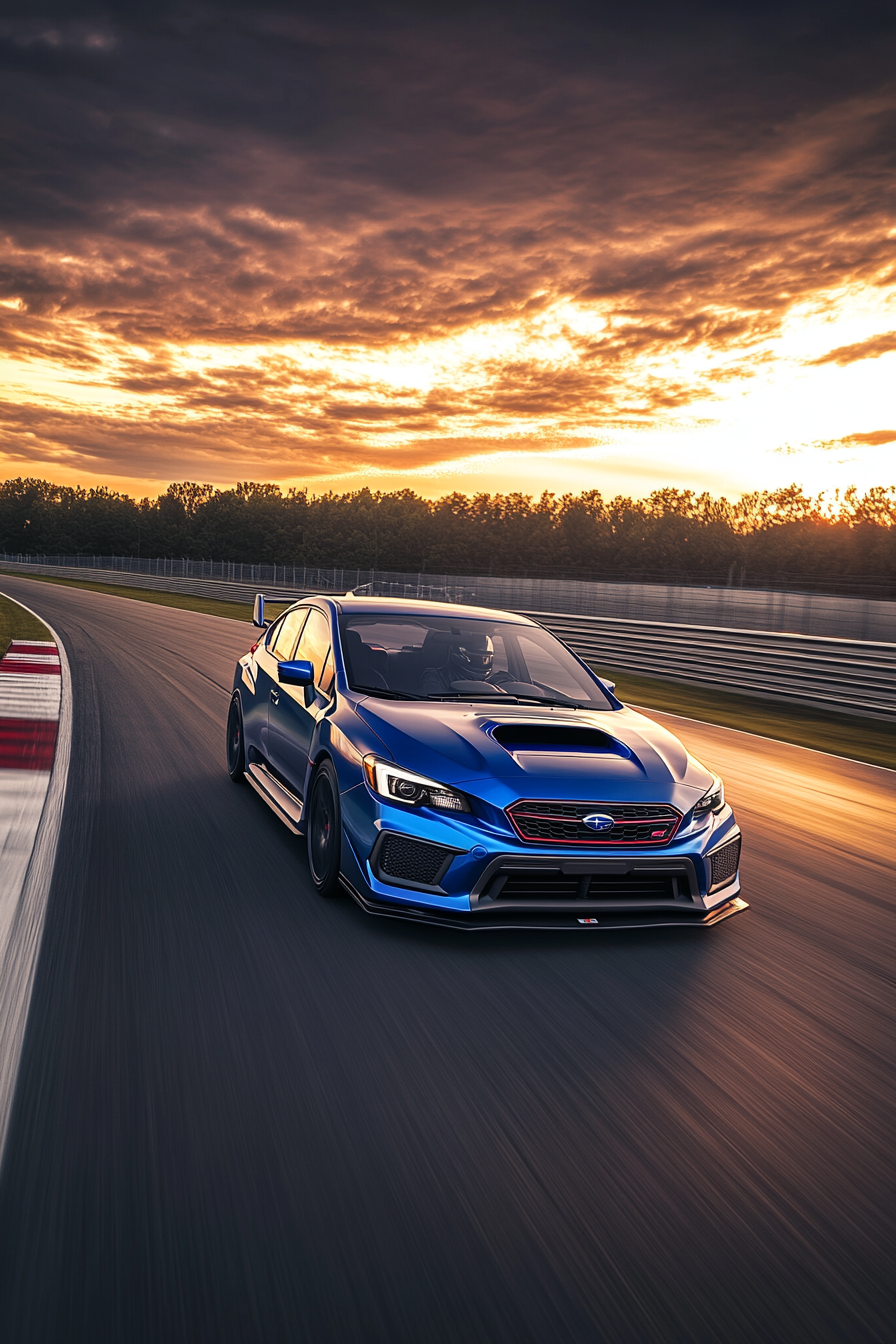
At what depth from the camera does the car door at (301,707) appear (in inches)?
235

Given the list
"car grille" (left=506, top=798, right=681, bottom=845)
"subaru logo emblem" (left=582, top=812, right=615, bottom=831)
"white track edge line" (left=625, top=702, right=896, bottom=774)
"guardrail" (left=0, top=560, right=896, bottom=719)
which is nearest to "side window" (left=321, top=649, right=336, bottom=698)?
"car grille" (left=506, top=798, right=681, bottom=845)

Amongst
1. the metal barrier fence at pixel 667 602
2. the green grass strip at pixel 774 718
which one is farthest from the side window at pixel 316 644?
the metal barrier fence at pixel 667 602

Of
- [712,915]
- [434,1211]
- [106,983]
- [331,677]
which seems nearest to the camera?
[434,1211]

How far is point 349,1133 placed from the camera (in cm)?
298

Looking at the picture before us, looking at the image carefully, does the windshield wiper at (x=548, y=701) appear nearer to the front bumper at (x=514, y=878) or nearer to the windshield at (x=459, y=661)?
the windshield at (x=459, y=661)

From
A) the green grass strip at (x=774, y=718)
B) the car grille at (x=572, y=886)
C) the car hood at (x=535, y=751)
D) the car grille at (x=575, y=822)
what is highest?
the car hood at (x=535, y=751)

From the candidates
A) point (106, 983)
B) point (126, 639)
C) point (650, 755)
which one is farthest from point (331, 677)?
point (126, 639)

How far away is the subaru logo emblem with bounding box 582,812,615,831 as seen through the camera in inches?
176

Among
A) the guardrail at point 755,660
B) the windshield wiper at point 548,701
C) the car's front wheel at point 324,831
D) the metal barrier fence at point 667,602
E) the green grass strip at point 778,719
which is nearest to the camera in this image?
the car's front wheel at point 324,831

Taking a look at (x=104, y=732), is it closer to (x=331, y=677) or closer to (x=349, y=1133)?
(x=331, y=677)

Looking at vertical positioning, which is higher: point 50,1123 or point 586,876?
point 586,876

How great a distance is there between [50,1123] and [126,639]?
2108 centimetres

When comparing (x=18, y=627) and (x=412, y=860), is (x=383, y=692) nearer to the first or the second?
(x=412, y=860)

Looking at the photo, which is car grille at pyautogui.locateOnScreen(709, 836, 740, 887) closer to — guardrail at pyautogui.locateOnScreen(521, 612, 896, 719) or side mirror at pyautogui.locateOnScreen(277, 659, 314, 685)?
side mirror at pyautogui.locateOnScreen(277, 659, 314, 685)
